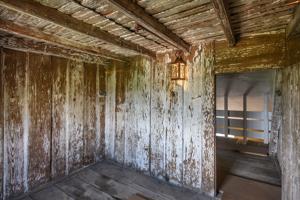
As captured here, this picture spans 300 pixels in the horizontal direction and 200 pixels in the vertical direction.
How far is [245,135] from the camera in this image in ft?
17.4

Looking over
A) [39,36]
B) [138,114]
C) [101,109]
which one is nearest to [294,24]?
[138,114]

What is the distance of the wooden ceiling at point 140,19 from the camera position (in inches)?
55.4

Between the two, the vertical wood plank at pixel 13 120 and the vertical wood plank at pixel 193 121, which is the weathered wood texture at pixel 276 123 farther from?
the vertical wood plank at pixel 13 120

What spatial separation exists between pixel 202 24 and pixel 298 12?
2.71 ft

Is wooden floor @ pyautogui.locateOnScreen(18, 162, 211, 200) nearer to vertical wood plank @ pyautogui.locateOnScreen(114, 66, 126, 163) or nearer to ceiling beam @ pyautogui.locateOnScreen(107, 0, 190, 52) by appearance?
vertical wood plank @ pyautogui.locateOnScreen(114, 66, 126, 163)

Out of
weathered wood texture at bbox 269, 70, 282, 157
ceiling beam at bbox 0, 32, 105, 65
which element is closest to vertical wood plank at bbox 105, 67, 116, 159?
ceiling beam at bbox 0, 32, 105, 65

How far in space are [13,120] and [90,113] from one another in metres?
1.33

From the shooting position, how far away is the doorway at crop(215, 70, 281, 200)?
277cm

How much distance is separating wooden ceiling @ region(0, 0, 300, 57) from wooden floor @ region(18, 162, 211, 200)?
7.36ft

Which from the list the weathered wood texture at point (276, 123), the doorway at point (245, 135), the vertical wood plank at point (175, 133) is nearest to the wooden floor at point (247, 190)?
the doorway at point (245, 135)

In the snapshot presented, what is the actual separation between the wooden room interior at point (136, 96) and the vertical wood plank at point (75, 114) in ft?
0.07

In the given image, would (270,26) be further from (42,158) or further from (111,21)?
(42,158)

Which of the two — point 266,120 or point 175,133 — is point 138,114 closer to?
point 175,133

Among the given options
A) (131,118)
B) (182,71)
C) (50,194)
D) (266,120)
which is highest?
(182,71)
